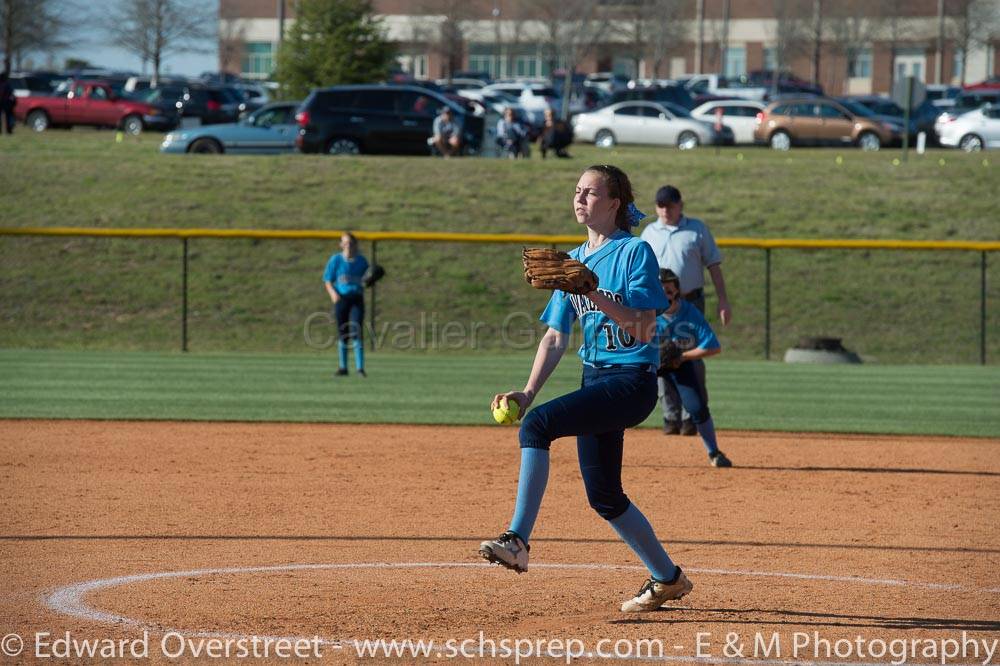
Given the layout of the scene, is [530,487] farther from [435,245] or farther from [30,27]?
[30,27]

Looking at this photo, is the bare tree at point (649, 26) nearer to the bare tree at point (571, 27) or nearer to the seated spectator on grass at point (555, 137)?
the bare tree at point (571, 27)

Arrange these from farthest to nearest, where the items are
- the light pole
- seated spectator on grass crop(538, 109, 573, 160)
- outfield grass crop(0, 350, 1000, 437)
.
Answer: the light pole
seated spectator on grass crop(538, 109, 573, 160)
outfield grass crop(0, 350, 1000, 437)

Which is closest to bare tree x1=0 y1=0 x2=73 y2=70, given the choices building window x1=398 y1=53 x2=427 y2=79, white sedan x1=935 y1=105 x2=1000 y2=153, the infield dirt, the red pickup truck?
the red pickup truck

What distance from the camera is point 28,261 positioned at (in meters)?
24.5

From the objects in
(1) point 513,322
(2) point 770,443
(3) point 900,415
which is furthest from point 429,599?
(1) point 513,322

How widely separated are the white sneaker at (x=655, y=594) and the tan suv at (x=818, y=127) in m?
35.6

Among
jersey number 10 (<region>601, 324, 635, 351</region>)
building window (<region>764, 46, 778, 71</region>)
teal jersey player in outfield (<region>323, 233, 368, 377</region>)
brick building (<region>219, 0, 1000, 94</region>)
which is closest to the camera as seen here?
jersey number 10 (<region>601, 324, 635, 351</region>)

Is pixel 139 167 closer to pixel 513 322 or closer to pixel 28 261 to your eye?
pixel 28 261

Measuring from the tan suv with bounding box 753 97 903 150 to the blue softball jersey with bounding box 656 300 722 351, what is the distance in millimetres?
31104

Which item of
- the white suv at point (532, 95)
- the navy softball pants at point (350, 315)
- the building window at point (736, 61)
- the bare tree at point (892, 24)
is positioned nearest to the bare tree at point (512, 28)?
the white suv at point (532, 95)

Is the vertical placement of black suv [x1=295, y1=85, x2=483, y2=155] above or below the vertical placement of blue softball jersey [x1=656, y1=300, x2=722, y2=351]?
above

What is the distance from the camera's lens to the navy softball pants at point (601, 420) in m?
5.82

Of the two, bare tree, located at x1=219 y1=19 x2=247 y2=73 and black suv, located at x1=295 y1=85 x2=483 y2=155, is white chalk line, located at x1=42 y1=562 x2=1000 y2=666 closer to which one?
black suv, located at x1=295 y1=85 x2=483 y2=155

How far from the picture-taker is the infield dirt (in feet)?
20.1
